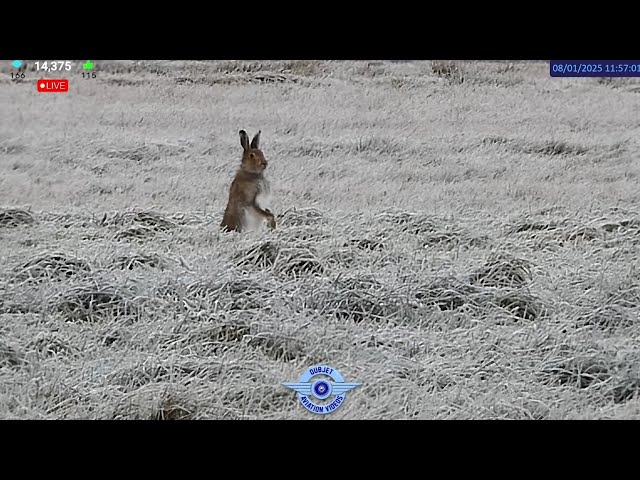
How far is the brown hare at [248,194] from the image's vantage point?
4.00m

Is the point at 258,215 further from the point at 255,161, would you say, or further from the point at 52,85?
the point at 52,85

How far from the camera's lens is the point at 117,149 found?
13.4 ft

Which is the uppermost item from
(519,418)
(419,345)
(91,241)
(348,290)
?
(91,241)

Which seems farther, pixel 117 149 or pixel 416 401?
pixel 117 149

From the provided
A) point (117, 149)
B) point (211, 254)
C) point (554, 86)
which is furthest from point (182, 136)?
point (554, 86)

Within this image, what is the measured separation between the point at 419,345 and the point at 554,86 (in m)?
1.17

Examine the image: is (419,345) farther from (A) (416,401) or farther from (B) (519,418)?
(B) (519,418)

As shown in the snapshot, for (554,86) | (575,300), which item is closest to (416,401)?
(575,300)

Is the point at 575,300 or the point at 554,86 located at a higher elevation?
the point at 554,86
